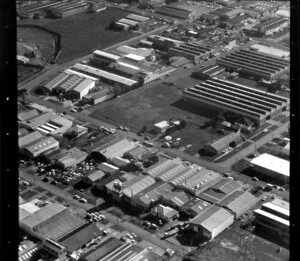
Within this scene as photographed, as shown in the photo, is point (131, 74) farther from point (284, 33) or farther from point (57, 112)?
point (284, 33)

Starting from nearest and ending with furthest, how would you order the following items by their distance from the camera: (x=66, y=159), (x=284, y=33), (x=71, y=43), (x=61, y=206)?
(x=61, y=206)
(x=66, y=159)
(x=71, y=43)
(x=284, y=33)

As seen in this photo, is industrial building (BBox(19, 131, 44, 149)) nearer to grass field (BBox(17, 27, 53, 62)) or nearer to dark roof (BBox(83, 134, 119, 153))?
dark roof (BBox(83, 134, 119, 153))

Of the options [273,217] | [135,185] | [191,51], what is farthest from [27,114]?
[273,217]

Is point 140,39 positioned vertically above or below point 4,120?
below

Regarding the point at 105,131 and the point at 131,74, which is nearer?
the point at 105,131

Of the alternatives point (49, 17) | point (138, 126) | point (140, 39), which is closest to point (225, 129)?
point (138, 126)

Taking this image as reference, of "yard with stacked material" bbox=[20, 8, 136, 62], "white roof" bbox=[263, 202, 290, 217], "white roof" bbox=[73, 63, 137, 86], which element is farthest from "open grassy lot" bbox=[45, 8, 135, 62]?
"white roof" bbox=[263, 202, 290, 217]
